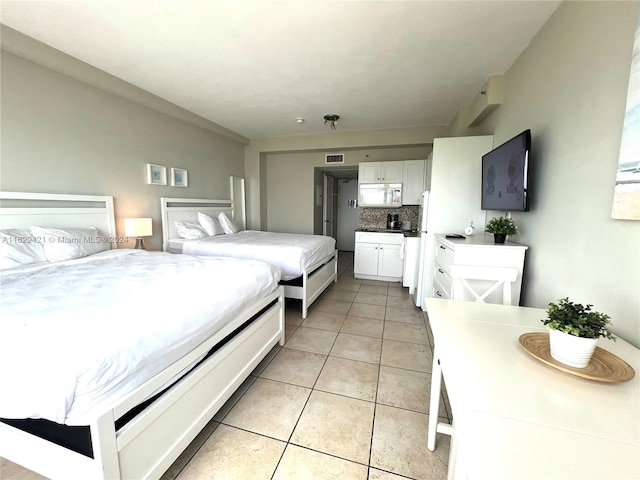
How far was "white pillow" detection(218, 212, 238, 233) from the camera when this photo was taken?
14.9 ft

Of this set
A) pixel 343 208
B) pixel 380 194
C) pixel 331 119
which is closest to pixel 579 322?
pixel 331 119

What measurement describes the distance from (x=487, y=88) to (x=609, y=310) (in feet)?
8.31

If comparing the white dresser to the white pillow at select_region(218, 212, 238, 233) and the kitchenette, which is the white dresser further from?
the white pillow at select_region(218, 212, 238, 233)

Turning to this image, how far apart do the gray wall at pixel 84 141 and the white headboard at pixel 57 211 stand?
0.32ft

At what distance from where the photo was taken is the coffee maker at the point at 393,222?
17.0 feet

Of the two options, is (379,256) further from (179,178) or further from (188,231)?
(179,178)

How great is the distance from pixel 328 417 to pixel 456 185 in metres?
2.74

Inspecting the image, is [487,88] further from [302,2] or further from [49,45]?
[49,45]

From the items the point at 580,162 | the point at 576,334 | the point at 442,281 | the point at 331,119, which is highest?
the point at 331,119

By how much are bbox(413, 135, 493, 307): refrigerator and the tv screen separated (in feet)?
1.01

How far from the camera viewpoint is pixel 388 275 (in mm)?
4660

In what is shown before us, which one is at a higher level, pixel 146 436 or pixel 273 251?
pixel 273 251

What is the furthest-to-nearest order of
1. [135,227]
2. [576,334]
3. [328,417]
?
[135,227] < [328,417] < [576,334]

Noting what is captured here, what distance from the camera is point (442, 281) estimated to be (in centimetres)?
268
